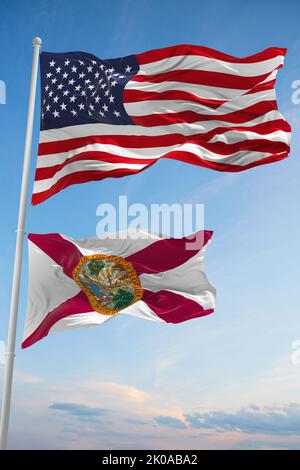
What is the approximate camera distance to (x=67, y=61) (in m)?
14.9

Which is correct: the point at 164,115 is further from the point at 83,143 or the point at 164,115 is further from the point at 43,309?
the point at 43,309

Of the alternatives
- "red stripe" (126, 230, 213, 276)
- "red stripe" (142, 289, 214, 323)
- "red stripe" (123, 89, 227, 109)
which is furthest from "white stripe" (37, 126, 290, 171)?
"red stripe" (142, 289, 214, 323)

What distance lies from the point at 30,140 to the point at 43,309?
368cm

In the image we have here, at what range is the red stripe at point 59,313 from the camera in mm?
13508

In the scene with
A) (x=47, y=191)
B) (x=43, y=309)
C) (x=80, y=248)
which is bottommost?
(x=43, y=309)

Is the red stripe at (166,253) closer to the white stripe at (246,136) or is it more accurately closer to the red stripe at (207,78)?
the white stripe at (246,136)

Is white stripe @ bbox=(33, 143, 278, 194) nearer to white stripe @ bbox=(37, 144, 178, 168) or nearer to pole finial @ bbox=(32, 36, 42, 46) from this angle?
white stripe @ bbox=(37, 144, 178, 168)

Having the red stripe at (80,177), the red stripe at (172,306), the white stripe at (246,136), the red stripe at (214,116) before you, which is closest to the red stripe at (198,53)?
the red stripe at (214,116)

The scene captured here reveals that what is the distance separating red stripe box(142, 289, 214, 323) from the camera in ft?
47.9

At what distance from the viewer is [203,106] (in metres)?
15.5

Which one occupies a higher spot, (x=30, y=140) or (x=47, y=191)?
(x=30, y=140)

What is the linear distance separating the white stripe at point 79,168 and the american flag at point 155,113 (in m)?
0.02
